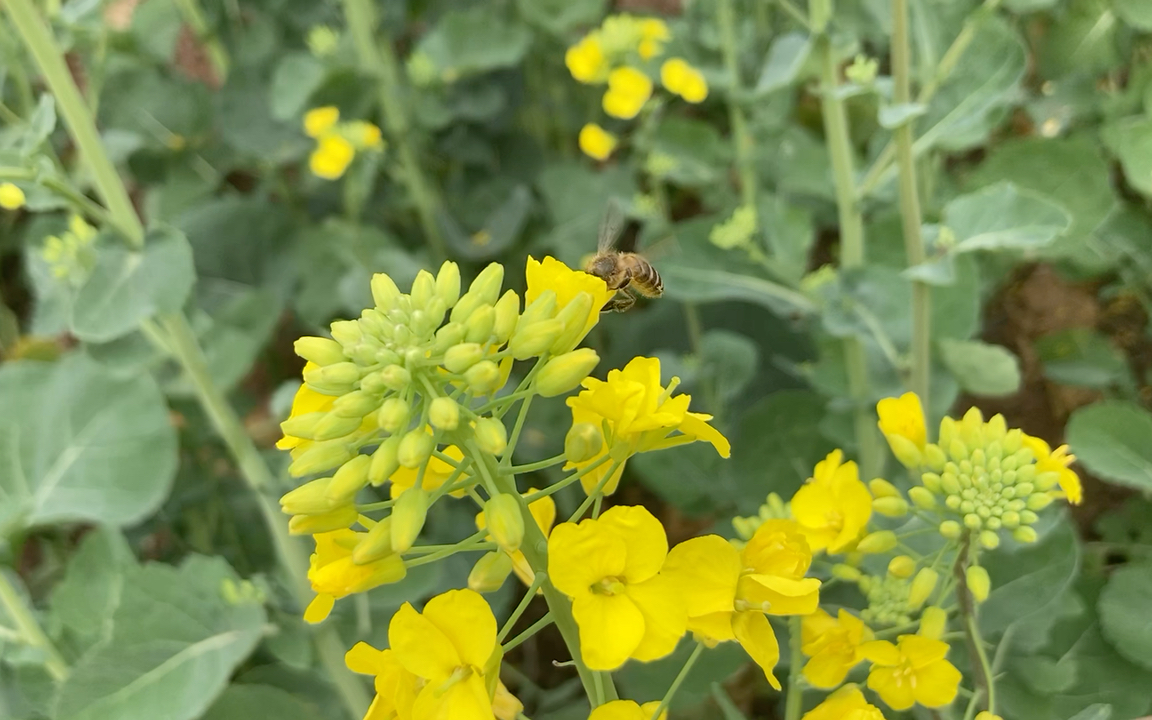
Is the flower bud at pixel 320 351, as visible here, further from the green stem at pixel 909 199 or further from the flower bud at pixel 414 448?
the green stem at pixel 909 199

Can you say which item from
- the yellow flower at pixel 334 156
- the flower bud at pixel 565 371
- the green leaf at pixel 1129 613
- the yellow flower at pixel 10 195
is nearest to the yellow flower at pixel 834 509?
the flower bud at pixel 565 371

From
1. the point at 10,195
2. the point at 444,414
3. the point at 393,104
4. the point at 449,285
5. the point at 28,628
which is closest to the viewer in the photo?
the point at 444,414

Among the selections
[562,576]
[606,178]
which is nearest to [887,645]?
[562,576]

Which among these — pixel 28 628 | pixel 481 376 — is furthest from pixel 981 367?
pixel 28 628

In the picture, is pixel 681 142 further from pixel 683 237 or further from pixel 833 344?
pixel 833 344

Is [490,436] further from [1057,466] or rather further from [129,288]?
[129,288]

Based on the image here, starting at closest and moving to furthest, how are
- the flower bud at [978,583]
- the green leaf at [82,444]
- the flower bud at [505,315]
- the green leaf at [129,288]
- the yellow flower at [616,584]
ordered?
the yellow flower at [616,584]
the flower bud at [505,315]
the flower bud at [978,583]
the green leaf at [129,288]
the green leaf at [82,444]
